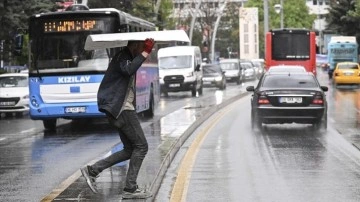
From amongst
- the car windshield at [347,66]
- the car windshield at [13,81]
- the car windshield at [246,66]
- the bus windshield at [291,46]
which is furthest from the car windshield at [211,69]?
the car windshield at [13,81]

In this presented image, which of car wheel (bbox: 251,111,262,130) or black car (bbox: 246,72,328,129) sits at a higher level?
black car (bbox: 246,72,328,129)

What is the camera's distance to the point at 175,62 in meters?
41.1

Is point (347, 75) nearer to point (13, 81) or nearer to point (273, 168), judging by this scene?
point (13, 81)

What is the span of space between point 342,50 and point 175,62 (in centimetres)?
2714

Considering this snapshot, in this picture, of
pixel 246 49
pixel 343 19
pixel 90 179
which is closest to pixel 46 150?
pixel 90 179

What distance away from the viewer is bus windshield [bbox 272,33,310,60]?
42.4 metres

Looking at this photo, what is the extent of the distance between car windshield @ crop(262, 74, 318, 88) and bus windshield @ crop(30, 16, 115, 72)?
4.22 meters

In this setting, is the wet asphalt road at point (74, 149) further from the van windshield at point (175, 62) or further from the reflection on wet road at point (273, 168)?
the van windshield at point (175, 62)

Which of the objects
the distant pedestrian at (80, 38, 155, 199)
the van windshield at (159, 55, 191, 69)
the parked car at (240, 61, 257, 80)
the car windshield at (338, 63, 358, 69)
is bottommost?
the parked car at (240, 61, 257, 80)

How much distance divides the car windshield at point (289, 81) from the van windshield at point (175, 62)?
20.8 metres

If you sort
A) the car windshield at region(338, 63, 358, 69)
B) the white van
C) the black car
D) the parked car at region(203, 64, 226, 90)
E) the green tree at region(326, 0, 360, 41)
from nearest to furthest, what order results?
the black car → the white van → the parked car at region(203, 64, 226, 90) → the car windshield at region(338, 63, 358, 69) → the green tree at region(326, 0, 360, 41)

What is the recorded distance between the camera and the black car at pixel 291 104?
61.7 feet

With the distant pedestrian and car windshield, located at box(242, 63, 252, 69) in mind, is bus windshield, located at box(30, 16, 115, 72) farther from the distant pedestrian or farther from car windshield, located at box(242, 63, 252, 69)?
car windshield, located at box(242, 63, 252, 69)

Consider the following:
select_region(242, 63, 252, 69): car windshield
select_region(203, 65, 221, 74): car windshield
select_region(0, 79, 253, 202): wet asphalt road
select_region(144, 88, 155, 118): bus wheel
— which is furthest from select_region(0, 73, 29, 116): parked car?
select_region(242, 63, 252, 69): car windshield
